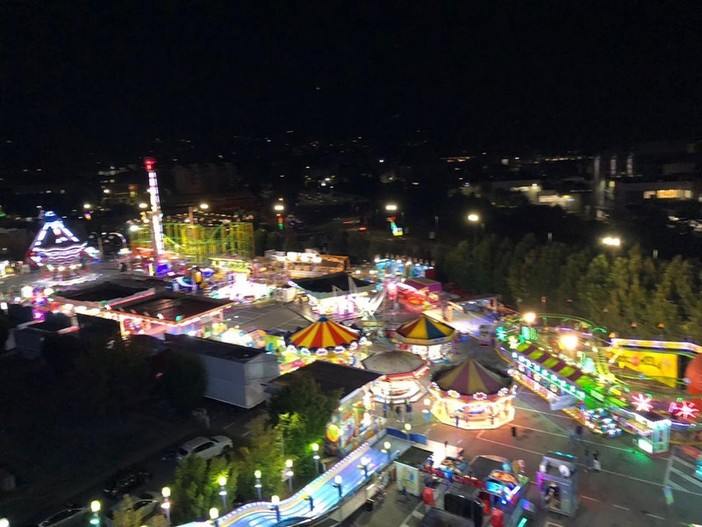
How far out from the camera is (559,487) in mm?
11398

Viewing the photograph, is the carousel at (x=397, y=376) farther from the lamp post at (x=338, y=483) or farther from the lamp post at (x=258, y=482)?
the lamp post at (x=258, y=482)

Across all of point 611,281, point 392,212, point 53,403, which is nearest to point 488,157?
point 392,212

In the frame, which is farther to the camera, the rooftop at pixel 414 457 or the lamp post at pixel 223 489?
the rooftop at pixel 414 457

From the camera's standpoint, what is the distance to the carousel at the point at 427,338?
20047mm

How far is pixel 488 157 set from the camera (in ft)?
240

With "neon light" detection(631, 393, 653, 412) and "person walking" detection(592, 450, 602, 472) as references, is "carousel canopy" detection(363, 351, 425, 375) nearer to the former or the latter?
"person walking" detection(592, 450, 602, 472)

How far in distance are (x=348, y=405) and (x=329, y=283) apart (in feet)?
38.4

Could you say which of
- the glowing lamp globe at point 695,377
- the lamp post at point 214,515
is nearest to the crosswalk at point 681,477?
the glowing lamp globe at point 695,377

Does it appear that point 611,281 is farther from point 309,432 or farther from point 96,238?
point 96,238

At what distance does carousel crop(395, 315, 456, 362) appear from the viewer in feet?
65.8

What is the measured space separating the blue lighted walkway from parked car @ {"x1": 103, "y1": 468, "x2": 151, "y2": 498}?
390 centimetres

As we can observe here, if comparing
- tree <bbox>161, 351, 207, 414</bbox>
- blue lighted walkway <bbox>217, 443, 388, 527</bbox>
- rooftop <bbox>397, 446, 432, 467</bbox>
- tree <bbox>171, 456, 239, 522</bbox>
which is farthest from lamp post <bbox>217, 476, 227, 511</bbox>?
tree <bbox>161, 351, 207, 414</bbox>

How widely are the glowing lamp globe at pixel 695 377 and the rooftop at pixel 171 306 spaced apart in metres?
16.8

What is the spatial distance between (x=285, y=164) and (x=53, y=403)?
70679mm
